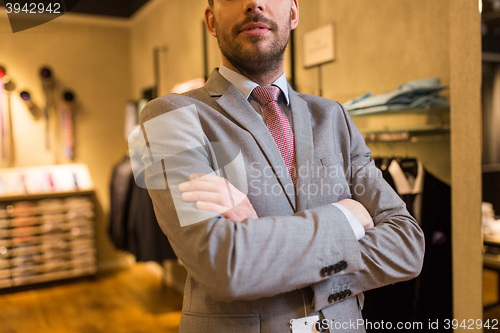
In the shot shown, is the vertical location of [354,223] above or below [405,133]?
below

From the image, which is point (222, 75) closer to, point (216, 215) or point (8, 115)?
point (216, 215)

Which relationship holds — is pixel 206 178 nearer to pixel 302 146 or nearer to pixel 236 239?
pixel 236 239

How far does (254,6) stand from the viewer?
3.12ft

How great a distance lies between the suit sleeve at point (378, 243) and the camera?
88 centimetres

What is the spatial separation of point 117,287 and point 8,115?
233 cm

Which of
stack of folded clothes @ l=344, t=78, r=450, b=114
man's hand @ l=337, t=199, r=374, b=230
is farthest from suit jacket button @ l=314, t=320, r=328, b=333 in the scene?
stack of folded clothes @ l=344, t=78, r=450, b=114

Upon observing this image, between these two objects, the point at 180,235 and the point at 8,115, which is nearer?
the point at 180,235

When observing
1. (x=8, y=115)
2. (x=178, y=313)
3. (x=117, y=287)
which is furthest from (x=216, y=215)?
(x=8, y=115)

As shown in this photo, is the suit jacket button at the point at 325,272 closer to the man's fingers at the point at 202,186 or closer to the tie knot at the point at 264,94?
the man's fingers at the point at 202,186

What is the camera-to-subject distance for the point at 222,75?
1.07 meters

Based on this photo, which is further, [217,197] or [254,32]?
[254,32]

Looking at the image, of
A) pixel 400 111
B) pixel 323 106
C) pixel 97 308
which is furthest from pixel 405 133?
pixel 97 308

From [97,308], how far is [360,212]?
3.38m

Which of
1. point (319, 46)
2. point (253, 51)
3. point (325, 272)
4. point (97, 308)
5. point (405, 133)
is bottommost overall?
point (97, 308)
